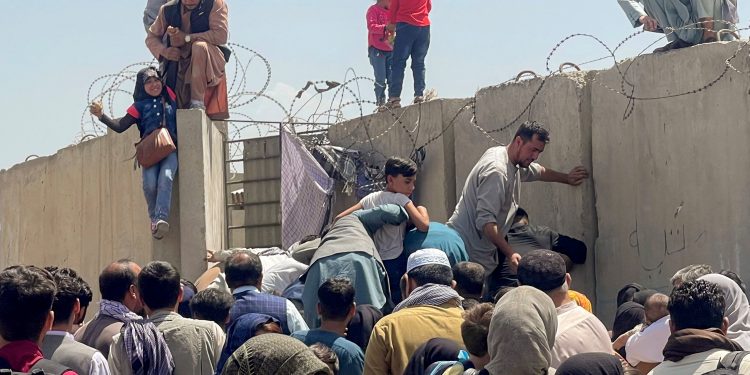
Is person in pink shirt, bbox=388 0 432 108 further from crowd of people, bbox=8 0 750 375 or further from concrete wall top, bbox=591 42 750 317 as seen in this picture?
concrete wall top, bbox=591 42 750 317

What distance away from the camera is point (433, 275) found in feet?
21.0

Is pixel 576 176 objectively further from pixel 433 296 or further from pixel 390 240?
pixel 433 296

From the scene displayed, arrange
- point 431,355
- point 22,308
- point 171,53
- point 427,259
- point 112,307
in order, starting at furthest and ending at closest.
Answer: point 171,53 < point 427,259 < point 112,307 < point 431,355 < point 22,308

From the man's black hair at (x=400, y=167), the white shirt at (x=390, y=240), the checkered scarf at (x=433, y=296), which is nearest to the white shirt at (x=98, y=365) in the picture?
the checkered scarf at (x=433, y=296)

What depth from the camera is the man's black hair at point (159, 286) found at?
6168 millimetres

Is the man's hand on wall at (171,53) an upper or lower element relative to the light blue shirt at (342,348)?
upper

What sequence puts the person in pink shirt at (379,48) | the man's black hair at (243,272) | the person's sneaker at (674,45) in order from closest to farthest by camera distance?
the man's black hair at (243,272)
the person's sneaker at (674,45)
the person in pink shirt at (379,48)

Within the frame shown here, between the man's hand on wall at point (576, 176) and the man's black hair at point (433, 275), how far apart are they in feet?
10.4

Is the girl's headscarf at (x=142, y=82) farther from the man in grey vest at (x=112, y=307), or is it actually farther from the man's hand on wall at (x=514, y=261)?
the man in grey vest at (x=112, y=307)

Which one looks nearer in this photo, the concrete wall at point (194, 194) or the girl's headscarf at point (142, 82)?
the girl's headscarf at point (142, 82)

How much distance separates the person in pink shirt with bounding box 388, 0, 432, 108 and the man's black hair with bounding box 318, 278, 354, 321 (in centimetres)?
522

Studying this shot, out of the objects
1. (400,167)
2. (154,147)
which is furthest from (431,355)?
(154,147)

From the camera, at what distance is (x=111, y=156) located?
41.0 feet

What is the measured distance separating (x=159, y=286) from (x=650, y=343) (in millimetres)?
2250
